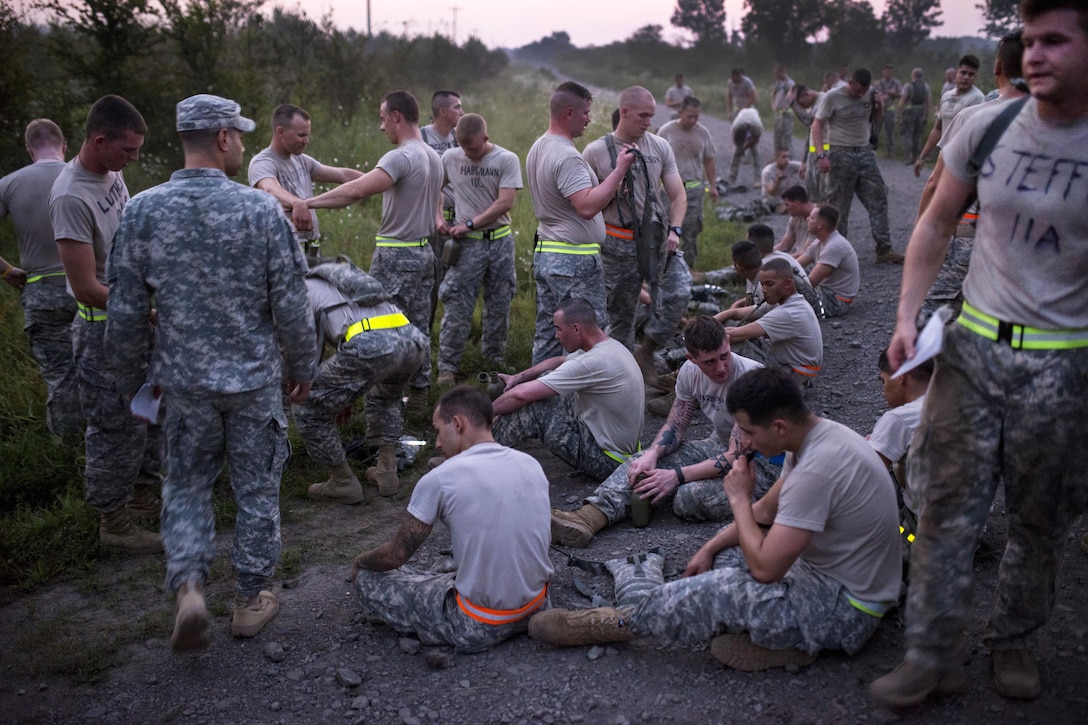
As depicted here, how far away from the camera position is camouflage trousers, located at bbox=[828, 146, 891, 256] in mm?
9711

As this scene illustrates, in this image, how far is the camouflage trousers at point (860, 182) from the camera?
9.71m

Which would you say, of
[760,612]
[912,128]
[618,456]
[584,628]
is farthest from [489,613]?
[912,128]

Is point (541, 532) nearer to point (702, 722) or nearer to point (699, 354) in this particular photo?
point (702, 722)

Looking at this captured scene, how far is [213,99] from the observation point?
12.1ft

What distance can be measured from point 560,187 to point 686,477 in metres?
2.24

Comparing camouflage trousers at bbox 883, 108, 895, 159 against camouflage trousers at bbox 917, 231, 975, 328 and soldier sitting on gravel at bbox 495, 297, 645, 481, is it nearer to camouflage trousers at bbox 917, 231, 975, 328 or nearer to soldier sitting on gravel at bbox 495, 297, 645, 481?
camouflage trousers at bbox 917, 231, 975, 328

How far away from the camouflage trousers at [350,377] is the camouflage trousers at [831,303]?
15.2 ft

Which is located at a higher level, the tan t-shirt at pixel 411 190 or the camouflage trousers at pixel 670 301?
the tan t-shirt at pixel 411 190

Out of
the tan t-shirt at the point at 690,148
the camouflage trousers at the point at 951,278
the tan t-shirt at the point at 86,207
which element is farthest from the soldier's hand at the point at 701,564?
A: the tan t-shirt at the point at 690,148

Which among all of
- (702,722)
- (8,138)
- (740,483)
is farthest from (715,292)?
(8,138)

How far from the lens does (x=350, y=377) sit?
506 cm

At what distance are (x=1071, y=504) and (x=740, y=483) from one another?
1.18 metres

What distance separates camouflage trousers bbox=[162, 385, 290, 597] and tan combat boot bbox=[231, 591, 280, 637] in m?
0.07

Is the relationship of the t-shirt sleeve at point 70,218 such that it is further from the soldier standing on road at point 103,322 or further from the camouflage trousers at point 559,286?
the camouflage trousers at point 559,286
